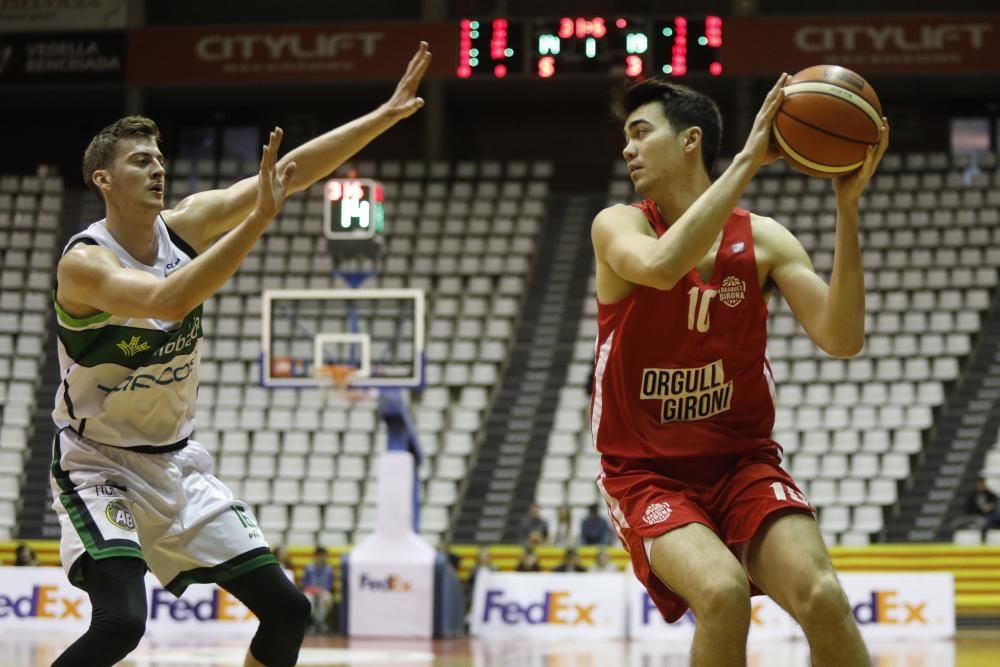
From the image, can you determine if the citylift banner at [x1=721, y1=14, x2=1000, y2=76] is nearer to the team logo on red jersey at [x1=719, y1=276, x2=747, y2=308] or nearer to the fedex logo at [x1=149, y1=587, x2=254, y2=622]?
the fedex logo at [x1=149, y1=587, x2=254, y2=622]

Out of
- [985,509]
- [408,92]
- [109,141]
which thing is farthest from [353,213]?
[985,509]

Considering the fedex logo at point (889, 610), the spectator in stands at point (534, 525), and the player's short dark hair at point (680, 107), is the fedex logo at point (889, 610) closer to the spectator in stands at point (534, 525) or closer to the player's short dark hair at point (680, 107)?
the spectator in stands at point (534, 525)

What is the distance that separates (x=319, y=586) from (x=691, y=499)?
34.6 ft

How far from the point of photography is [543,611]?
13055mm

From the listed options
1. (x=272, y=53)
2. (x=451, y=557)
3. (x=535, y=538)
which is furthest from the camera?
(x=272, y=53)

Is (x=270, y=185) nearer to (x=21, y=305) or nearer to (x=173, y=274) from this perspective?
(x=173, y=274)

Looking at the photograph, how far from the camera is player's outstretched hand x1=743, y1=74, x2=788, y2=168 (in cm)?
377

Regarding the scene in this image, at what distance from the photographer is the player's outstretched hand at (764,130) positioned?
12.4ft

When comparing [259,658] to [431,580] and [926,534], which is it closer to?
[431,580]

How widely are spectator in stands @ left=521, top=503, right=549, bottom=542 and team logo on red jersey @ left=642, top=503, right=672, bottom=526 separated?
433 inches

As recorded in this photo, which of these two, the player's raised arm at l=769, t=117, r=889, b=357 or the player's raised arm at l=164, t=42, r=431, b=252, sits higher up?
the player's raised arm at l=164, t=42, r=431, b=252

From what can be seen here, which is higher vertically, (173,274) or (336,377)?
(173,274)

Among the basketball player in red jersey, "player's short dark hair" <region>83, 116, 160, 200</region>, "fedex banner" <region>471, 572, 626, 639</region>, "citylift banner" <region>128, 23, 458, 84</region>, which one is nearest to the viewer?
the basketball player in red jersey

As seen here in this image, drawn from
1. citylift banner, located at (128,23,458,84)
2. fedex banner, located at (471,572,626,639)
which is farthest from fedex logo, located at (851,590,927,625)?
citylift banner, located at (128,23,458,84)
